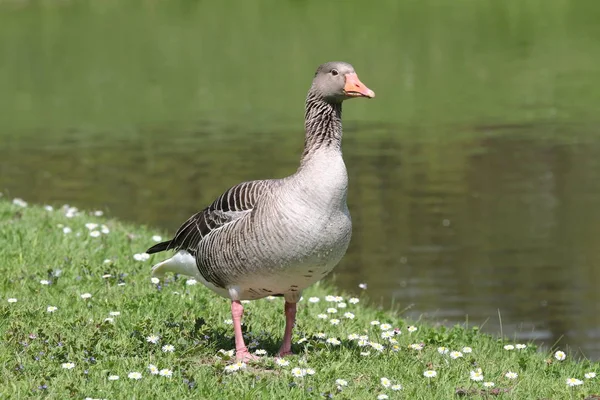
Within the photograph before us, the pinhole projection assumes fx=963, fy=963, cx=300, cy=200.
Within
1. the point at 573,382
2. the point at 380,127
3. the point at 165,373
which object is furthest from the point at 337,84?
the point at 380,127

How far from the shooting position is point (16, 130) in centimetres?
2741

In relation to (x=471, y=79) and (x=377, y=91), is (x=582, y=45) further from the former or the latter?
(x=377, y=91)

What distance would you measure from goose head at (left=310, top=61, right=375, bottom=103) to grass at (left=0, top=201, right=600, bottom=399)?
6.10 feet

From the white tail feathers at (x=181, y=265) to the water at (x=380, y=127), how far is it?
12.9 ft

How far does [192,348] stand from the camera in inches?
275

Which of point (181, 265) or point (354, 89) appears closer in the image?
point (354, 89)

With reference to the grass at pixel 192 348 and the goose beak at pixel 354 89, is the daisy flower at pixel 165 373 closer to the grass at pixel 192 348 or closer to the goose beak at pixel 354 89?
the grass at pixel 192 348

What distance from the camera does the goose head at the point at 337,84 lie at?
678cm

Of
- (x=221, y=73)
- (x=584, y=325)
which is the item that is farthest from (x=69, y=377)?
(x=221, y=73)

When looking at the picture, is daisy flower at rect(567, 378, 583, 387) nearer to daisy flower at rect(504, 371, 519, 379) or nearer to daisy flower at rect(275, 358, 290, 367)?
daisy flower at rect(504, 371, 519, 379)

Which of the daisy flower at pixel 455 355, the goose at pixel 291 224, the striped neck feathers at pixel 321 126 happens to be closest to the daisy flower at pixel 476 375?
the daisy flower at pixel 455 355

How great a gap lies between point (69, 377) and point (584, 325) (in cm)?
753

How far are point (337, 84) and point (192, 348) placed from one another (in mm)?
2173

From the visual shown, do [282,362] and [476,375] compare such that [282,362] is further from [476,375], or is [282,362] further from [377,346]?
[476,375]
